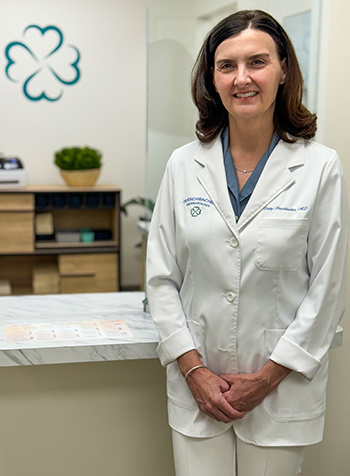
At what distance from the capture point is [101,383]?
1.74 m

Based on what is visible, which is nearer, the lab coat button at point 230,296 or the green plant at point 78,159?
the lab coat button at point 230,296

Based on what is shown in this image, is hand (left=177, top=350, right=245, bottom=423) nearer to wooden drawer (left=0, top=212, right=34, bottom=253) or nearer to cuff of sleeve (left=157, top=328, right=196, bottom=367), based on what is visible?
cuff of sleeve (left=157, top=328, right=196, bottom=367)

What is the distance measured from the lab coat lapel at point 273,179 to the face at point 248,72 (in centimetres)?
11

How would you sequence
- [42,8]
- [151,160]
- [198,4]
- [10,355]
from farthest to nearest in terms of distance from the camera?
1. [42,8]
2. [198,4]
3. [151,160]
4. [10,355]

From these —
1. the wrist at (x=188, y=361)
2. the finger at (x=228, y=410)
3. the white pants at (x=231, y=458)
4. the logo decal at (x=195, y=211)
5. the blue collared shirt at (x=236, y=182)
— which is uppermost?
the blue collared shirt at (x=236, y=182)

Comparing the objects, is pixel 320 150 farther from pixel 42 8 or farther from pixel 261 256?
pixel 42 8

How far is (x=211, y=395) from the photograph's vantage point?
1364 millimetres

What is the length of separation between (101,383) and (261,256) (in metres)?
0.70

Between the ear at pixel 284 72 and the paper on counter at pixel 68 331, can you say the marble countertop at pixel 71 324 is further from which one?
the ear at pixel 284 72

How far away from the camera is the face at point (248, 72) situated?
1.32 metres

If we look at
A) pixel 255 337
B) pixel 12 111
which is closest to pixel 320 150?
pixel 255 337

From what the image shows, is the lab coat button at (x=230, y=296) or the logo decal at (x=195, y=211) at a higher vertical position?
the logo decal at (x=195, y=211)

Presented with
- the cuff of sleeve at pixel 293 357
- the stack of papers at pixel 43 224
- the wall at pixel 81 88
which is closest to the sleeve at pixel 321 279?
the cuff of sleeve at pixel 293 357

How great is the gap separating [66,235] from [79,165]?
0.56 metres
